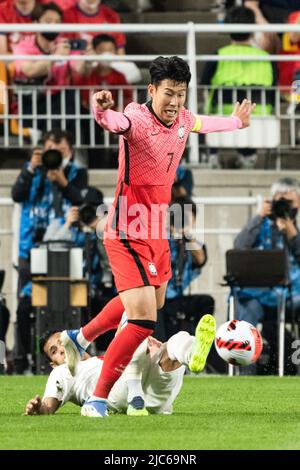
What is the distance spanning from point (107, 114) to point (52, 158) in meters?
5.71

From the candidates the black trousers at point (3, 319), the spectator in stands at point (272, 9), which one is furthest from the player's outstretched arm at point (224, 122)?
the spectator in stands at point (272, 9)

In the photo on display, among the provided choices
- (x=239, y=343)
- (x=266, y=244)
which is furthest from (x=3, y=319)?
(x=239, y=343)

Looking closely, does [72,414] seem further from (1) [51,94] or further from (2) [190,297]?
(1) [51,94]

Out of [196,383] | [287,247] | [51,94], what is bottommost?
[196,383]

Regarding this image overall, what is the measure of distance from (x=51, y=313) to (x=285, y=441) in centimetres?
A: 641

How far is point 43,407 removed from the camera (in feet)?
32.3

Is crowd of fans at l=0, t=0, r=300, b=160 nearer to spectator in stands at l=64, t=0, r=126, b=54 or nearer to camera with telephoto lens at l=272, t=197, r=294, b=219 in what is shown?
spectator in stands at l=64, t=0, r=126, b=54

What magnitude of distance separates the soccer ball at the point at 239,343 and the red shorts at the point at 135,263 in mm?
542

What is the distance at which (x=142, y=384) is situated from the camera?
32.5 ft

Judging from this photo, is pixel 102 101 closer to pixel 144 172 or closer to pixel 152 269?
pixel 144 172

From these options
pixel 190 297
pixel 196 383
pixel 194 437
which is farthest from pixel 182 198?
pixel 194 437

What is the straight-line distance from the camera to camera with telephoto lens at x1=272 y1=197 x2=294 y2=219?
1486cm

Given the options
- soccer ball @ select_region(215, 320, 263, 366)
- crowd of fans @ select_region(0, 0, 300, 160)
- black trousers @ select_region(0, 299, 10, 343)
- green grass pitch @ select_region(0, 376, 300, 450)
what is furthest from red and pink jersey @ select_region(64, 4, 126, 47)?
soccer ball @ select_region(215, 320, 263, 366)

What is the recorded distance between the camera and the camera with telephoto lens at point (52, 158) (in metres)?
14.8
